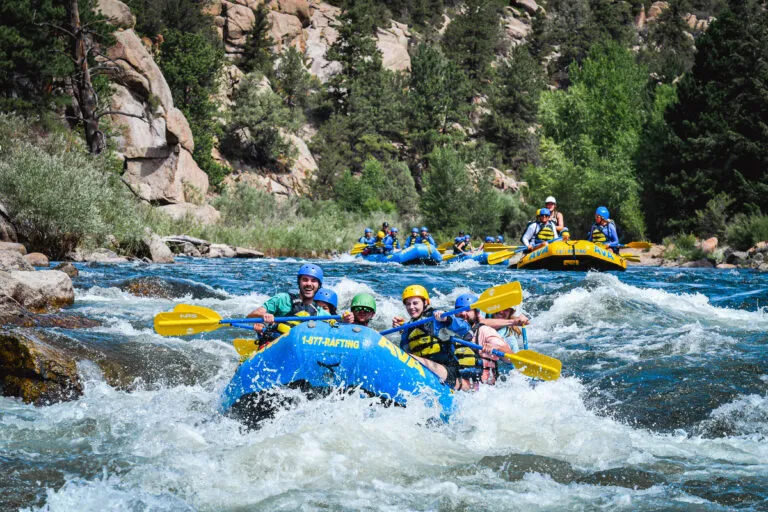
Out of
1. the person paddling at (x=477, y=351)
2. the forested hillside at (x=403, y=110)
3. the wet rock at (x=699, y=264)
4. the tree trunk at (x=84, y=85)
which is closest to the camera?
the person paddling at (x=477, y=351)

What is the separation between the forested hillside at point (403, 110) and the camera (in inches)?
975

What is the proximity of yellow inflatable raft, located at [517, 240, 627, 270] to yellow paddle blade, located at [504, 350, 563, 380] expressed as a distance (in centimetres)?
981

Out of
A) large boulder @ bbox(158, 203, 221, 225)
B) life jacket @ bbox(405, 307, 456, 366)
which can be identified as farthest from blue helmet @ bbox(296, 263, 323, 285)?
large boulder @ bbox(158, 203, 221, 225)

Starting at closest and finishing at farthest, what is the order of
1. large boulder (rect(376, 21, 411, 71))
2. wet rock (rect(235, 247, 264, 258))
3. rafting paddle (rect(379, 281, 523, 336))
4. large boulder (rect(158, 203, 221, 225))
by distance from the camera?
1. rafting paddle (rect(379, 281, 523, 336))
2. wet rock (rect(235, 247, 264, 258))
3. large boulder (rect(158, 203, 221, 225))
4. large boulder (rect(376, 21, 411, 71))

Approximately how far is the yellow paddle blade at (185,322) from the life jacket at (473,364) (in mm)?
2160

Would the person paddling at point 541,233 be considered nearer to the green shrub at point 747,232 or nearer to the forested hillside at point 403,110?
the green shrub at point 747,232

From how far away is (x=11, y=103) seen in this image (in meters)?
22.0

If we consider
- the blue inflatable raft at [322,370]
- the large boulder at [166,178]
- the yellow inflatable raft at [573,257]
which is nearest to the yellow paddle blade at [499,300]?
the blue inflatable raft at [322,370]

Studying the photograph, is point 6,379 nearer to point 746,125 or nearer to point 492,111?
point 746,125

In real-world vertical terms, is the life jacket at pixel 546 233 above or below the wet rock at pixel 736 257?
above

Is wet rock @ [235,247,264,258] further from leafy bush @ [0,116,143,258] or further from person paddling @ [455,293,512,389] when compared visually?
person paddling @ [455,293,512,389]

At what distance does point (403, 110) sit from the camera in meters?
55.4

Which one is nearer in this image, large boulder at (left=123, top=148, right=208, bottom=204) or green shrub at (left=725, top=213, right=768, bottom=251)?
green shrub at (left=725, top=213, right=768, bottom=251)

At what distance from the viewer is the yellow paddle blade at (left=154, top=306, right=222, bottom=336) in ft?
21.1
